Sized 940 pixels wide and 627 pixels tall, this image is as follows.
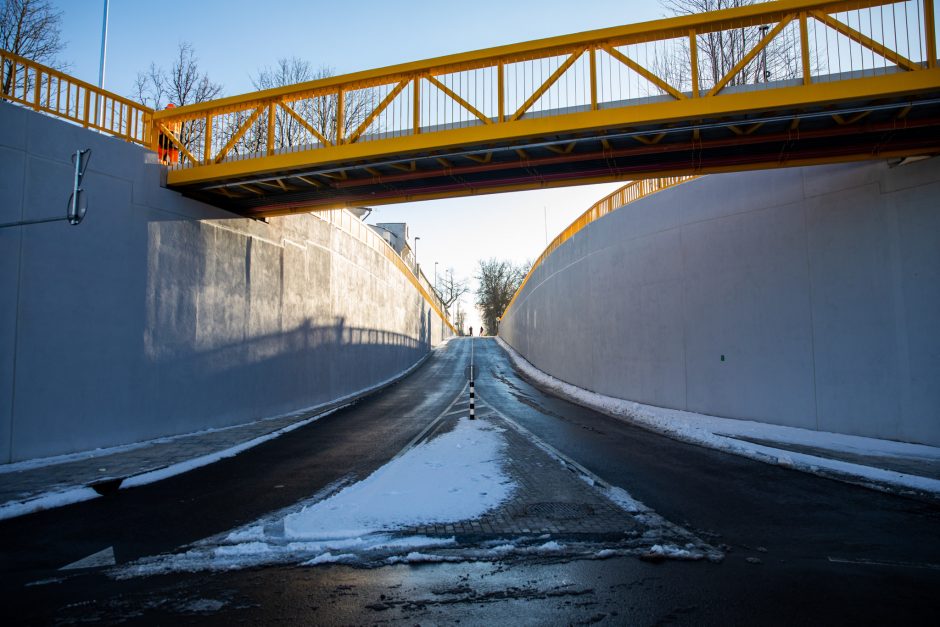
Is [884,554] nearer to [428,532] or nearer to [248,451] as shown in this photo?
[428,532]

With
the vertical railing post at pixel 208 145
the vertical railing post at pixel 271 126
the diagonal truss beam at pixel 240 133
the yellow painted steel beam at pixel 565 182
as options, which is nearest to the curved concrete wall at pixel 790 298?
the yellow painted steel beam at pixel 565 182

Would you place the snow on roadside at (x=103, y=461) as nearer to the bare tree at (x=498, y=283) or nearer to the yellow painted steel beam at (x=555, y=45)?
the yellow painted steel beam at (x=555, y=45)

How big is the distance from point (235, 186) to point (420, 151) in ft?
15.7

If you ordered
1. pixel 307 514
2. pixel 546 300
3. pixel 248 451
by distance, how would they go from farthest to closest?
pixel 546 300 < pixel 248 451 < pixel 307 514

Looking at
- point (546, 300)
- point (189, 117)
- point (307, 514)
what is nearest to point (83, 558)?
point (307, 514)

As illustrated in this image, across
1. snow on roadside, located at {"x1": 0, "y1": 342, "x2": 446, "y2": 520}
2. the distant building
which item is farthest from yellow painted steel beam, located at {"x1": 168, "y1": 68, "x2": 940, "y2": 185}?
the distant building

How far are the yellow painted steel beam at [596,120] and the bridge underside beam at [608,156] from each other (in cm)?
20

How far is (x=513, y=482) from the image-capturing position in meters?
7.27

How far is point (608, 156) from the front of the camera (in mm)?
10469

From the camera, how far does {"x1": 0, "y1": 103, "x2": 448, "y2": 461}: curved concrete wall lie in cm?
888

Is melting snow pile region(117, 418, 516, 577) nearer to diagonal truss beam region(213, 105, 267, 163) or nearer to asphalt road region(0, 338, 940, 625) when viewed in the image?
asphalt road region(0, 338, 940, 625)

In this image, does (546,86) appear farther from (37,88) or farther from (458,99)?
(37,88)

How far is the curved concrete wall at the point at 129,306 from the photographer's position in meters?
8.88

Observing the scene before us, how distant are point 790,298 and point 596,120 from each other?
6.63m
